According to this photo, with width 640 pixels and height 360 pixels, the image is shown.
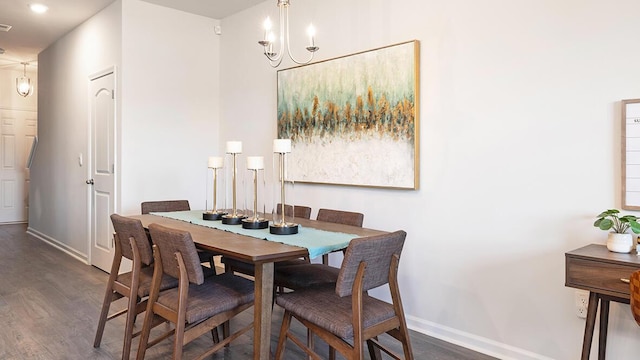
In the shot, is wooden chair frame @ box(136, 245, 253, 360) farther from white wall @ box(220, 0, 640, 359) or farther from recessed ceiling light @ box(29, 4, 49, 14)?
recessed ceiling light @ box(29, 4, 49, 14)

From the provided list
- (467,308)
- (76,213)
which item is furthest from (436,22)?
(76,213)

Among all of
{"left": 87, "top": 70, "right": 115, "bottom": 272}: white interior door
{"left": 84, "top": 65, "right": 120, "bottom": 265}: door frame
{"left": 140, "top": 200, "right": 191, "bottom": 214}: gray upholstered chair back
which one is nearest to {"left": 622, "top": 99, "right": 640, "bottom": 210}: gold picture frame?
{"left": 140, "top": 200, "right": 191, "bottom": 214}: gray upholstered chair back

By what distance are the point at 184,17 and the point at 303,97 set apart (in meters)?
1.76

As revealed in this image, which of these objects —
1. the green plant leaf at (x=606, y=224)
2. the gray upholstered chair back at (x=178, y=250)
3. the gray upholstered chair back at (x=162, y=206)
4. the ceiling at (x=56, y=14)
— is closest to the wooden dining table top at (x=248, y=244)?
the gray upholstered chair back at (x=178, y=250)

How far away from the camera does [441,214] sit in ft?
9.62

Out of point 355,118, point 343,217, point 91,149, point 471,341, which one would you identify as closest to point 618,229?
point 471,341

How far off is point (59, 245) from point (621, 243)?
19.9 feet

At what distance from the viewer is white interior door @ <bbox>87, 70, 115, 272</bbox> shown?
14.5 feet

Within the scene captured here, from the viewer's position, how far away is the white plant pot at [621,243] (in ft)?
6.65

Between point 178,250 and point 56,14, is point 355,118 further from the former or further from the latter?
point 56,14

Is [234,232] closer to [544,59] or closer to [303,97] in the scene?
[303,97]

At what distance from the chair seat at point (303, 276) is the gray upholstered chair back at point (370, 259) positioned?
50 centimetres

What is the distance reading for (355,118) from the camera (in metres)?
3.41

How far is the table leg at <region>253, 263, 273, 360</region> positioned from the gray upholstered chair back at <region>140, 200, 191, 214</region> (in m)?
1.80
